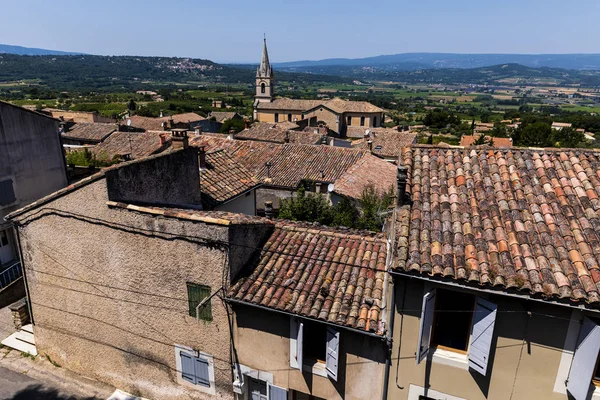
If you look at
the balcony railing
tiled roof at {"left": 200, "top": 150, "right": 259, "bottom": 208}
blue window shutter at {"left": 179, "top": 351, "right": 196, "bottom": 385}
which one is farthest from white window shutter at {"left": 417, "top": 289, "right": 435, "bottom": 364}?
the balcony railing

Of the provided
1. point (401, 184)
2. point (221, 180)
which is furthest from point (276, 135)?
point (401, 184)

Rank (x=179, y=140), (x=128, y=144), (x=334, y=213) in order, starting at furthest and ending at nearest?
(x=128, y=144) < (x=334, y=213) < (x=179, y=140)

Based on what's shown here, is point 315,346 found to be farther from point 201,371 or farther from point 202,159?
point 202,159

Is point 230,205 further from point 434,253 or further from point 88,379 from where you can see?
point 434,253

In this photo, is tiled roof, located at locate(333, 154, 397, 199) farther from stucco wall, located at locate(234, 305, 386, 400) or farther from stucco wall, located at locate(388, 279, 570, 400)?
stucco wall, located at locate(388, 279, 570, 400)

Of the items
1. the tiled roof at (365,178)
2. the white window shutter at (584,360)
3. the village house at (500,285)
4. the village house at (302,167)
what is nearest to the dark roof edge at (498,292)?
the village house at (500,285)

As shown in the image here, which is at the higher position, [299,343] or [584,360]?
[584,360]

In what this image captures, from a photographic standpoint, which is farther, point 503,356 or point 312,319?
point 312,319
